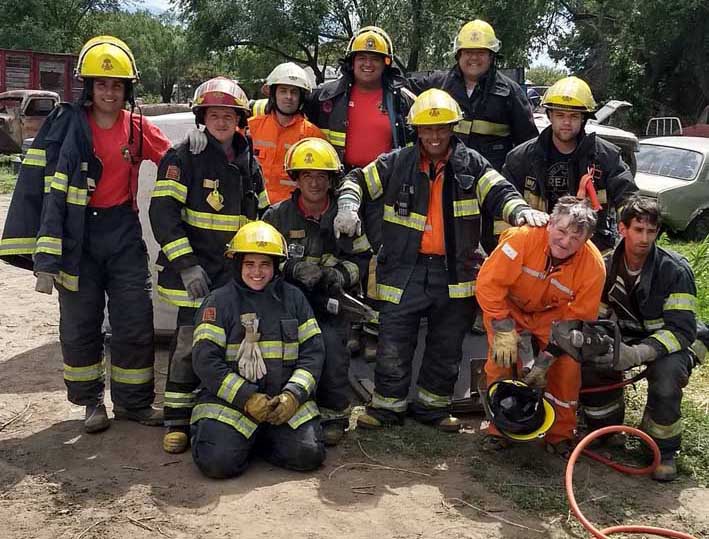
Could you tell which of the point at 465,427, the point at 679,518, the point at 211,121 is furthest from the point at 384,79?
the point at 679,518

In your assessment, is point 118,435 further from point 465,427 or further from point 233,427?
point 465,427

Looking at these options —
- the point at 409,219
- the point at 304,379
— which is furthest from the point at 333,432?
the point at 409,219

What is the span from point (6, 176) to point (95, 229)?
13.0 metres

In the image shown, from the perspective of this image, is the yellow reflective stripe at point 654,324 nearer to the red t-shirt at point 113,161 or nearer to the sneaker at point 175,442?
the sneaker at point 175,442

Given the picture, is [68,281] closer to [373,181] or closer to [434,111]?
[373,181]

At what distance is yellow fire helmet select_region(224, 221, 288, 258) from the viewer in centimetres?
405

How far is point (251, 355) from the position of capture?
405 cm

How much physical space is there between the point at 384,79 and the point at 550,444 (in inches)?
101

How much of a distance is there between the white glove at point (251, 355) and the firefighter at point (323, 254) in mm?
510

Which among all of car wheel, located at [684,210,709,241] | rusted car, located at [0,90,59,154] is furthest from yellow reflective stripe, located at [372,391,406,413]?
rusted car, located at [0,90,59,154]

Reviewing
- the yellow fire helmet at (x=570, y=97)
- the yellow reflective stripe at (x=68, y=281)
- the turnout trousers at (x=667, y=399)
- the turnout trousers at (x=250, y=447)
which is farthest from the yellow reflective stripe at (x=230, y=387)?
the yellow fire helmet at (x=570, y=97)

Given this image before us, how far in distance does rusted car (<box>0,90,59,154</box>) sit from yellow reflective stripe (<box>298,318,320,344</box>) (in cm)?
1439

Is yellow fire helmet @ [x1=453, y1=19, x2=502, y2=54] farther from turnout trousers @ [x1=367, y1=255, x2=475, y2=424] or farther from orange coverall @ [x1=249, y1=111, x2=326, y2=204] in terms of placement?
turnout trousers @ [x1=367, y1=255, x2=475, y2=424]

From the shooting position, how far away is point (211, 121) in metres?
4.43
